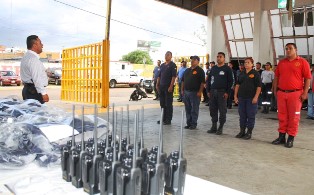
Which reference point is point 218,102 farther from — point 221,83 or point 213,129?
point 213,129

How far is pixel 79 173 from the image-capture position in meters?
1.75

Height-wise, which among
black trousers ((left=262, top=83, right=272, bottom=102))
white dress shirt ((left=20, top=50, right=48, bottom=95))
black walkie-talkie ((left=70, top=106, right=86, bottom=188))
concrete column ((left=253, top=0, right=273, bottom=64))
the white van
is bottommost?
black walkie-talkie ((left=70, top=106, right=86, bottom=188))

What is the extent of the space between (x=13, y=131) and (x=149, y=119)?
616 centimetres

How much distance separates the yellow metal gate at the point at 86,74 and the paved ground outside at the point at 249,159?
3.57 m

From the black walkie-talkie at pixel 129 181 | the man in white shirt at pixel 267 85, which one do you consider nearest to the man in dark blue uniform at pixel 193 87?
the man in white shirt at pixel 267 85

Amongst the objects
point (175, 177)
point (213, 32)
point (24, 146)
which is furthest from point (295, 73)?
point (213, 32)

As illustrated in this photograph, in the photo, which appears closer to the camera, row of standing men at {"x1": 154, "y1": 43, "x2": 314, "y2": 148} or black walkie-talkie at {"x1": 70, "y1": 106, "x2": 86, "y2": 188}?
black walkie-talkie at {"x1": 70, "y1": 106, "x2": 86, "y2": 188}

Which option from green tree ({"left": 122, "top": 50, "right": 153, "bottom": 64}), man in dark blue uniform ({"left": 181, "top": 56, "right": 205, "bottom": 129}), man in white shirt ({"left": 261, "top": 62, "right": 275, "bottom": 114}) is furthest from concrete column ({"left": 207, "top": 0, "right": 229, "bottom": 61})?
green tree ({"left": 122, "top": 50, "right": 153, "bottom": 64})

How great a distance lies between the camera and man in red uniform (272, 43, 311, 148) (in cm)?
518

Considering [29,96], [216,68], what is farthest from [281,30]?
[29,96]

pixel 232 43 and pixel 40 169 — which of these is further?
pixel 232 43

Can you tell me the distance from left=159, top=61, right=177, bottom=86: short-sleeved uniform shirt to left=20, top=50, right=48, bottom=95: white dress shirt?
3531mm

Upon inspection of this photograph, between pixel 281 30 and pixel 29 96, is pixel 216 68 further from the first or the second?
pixel 281 30

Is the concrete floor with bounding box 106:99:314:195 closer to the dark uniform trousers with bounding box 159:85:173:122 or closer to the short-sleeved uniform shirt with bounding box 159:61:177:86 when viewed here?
the dark uniform trousers with bounding box 159:85:173:122
